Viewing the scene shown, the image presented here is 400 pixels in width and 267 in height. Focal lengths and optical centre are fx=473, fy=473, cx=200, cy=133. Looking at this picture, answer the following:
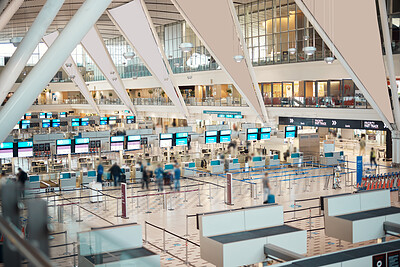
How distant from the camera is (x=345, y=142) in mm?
34250

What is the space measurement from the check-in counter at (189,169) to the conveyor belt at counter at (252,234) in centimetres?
1434

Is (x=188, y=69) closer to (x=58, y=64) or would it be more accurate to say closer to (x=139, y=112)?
(x=139, y=112)

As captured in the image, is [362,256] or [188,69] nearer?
[362,256]

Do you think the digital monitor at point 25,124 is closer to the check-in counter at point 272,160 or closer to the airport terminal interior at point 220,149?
the airport terminal interior at point 220,149

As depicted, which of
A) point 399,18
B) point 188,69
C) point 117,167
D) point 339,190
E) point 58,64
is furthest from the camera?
point 188,69

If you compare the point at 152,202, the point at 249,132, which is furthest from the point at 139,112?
the point at 152,202

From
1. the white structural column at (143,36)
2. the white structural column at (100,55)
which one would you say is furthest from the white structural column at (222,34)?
the white structural column at (100,55)

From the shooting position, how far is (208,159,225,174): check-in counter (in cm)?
2345

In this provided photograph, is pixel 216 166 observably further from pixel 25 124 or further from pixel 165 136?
pixel 25 124

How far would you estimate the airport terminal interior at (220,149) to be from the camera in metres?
5.71

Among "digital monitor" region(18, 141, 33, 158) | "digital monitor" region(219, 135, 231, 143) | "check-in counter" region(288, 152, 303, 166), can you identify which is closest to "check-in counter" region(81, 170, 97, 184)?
"digital monitor" region(18, 141, 33, 158)

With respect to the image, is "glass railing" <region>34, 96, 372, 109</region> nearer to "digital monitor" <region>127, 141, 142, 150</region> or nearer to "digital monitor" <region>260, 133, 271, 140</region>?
"digital monitor" <region>260, 133, 271, 140</region>

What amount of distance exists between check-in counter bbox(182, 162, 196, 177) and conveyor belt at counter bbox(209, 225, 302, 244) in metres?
14.3

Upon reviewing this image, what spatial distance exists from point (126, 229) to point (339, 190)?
12936mm
